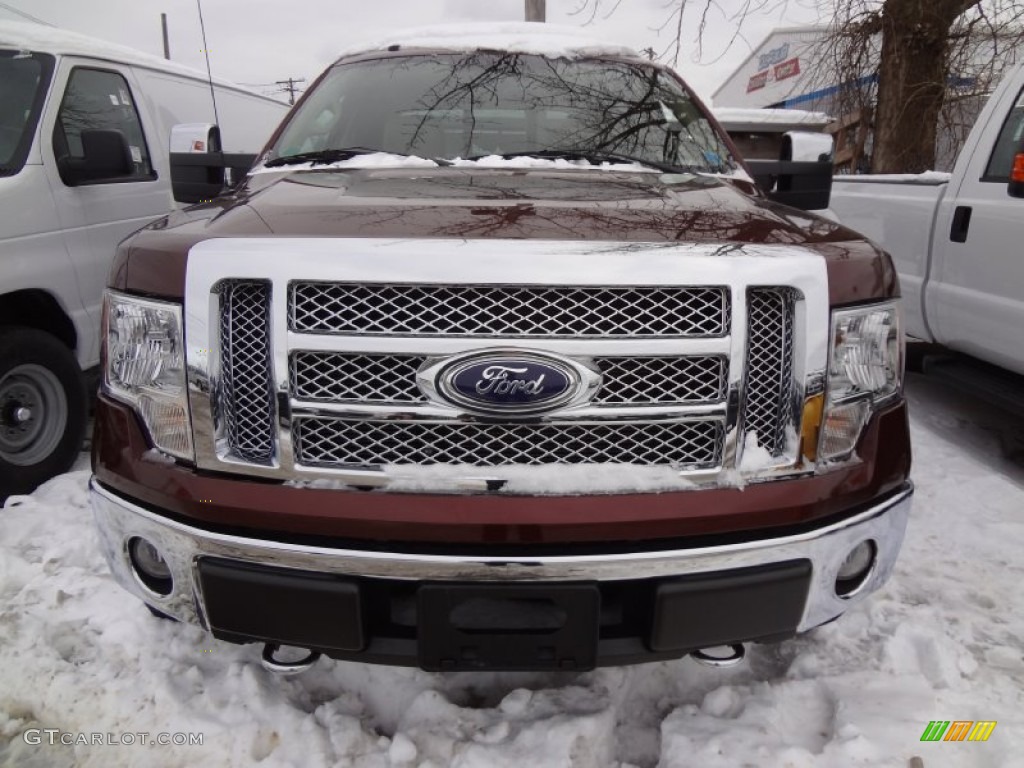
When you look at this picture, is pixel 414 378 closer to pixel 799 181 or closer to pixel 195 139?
pixel 799 181

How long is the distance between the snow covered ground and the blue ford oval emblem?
1.01 meters

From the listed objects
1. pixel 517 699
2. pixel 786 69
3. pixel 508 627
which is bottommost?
pixel 517 699

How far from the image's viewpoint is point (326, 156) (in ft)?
8.72

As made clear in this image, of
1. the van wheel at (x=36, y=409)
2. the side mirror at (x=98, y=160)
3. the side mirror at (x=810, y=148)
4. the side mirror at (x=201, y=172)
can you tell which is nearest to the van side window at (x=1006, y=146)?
the side mirror at (x=810, y=148)

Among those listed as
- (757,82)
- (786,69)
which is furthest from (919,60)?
(757,82)

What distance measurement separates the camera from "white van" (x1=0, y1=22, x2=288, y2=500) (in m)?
3.41

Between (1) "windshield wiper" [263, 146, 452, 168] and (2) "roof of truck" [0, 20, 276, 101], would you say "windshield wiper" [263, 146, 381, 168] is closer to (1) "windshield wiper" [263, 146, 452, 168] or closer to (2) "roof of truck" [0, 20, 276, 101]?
(1) "windshield wiper" [263, 146, 452, 168]

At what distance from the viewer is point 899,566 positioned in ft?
9.33

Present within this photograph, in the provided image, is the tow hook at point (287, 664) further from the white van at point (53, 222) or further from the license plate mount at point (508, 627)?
the white van at point (53, 222)

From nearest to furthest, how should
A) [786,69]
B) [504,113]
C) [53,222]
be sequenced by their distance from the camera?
1. [504,113]
2. [53,222]
3. [786,69]

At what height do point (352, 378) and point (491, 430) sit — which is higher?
point (352, 378)

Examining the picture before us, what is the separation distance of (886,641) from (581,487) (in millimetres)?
1443

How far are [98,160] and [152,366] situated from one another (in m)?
2.39

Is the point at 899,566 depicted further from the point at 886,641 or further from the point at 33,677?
the point at 33,677
